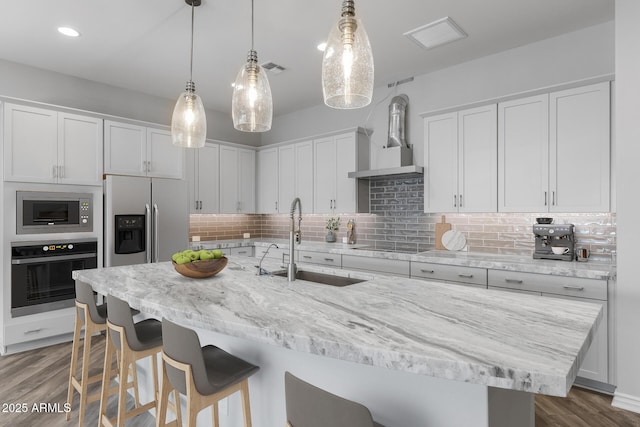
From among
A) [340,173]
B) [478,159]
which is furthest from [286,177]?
[478,159]

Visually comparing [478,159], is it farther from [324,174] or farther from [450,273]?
[324,174]

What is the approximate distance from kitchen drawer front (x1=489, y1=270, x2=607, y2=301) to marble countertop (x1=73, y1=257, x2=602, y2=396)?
4.45ft

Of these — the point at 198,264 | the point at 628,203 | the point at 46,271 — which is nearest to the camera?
the point at 198,264

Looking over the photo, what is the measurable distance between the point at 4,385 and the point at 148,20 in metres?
3.13

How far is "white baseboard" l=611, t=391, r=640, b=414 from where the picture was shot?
253cm

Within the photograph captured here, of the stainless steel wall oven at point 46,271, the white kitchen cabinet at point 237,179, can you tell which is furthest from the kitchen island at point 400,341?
the white kitchen cabinet at point 237,179

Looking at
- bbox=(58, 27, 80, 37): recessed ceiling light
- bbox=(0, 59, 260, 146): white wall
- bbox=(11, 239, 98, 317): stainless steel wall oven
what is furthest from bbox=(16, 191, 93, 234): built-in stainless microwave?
bbox=(58, 27, 80, 37): recessed ceiling light

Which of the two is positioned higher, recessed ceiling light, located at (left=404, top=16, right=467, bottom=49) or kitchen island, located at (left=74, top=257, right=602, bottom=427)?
recessed ceiling light, located at (left=404, top=16, right=467, bottom=49)

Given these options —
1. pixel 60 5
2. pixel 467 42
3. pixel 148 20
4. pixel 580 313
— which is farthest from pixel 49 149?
pixel 580 313

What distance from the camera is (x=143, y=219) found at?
421 cm

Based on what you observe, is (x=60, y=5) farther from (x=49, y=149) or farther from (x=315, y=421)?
(x=315, y=421)

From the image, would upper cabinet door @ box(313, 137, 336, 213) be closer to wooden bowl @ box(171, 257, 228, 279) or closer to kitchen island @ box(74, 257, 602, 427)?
wooden bowl @ box(171, 257, 228, 279)

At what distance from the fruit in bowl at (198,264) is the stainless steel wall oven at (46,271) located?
2.29 meters

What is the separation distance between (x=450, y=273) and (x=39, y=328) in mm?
3976
